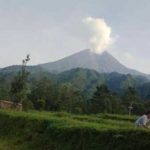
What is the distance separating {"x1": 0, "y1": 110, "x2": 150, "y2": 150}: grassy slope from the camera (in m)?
14.1

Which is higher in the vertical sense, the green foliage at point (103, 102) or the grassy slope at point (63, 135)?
the green foliage at point (103, 102)

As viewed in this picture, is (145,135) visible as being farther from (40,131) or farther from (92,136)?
(40,131)

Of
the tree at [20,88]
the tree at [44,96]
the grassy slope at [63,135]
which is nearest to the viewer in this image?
the grassy slope at [63,135]

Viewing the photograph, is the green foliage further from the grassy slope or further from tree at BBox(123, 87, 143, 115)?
the grassy slope

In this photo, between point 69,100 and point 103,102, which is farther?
point 69,100

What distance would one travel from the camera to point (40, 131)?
1973 cm

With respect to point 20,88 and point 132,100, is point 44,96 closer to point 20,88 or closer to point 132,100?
point 132,100

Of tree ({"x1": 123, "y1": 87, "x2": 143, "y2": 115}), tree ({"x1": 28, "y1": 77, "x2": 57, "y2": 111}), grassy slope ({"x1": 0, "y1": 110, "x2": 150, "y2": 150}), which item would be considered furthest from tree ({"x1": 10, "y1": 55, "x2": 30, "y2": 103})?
tree ({"x1": 123, "y1": 87, "x2": 143, "y2": 115})

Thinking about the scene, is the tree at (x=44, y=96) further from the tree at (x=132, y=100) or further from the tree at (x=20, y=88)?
the tree at (x=20, y=88)

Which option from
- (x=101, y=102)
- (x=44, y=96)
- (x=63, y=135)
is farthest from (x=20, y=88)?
(x=44, y=96)

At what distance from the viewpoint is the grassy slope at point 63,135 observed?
46.2ft

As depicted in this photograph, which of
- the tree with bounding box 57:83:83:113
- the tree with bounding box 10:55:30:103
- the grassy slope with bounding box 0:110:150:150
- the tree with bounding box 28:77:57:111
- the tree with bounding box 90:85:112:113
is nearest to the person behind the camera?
the grassy slope with bounding box 0:110:150:150

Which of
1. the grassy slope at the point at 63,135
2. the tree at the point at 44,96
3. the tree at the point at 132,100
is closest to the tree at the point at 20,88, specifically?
the grassy slope at the point at 63,135

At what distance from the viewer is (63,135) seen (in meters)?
17.5
